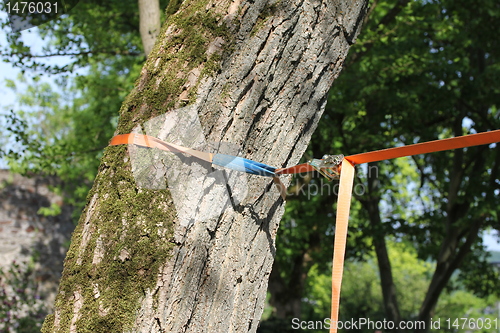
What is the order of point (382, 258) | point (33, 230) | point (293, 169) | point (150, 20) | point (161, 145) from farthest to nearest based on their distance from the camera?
point (33, 230), point (382, 258), point (150, 20), point (293, 169), point (161, 145)

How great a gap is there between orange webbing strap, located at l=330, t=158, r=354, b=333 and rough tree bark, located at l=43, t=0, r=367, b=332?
0.71ft

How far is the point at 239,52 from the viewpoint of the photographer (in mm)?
1479

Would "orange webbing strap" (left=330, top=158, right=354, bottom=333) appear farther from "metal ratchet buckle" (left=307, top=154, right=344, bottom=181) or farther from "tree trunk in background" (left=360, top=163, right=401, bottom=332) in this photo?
"tree trunk in background" (left=360, top=163, right=401, bottom=332)

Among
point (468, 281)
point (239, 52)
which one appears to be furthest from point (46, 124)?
point (239, 52)

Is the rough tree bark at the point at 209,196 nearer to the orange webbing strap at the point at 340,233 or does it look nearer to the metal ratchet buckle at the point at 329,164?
the metal ratchet buckle at the point at 329,164

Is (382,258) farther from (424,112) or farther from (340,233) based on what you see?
(340,233)

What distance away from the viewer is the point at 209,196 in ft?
4.60

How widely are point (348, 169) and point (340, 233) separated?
234 millimetres

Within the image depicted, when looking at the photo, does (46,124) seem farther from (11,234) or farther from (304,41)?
(304,41)

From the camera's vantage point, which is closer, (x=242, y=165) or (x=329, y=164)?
(x=242, y=165)

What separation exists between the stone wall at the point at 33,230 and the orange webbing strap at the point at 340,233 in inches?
288

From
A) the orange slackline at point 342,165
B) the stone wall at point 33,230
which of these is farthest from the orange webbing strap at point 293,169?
the stone wall at point 33,230

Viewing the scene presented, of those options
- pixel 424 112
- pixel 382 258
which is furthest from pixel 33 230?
pixel 424 112

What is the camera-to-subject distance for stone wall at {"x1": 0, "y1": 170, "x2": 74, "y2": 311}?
25.2ft
